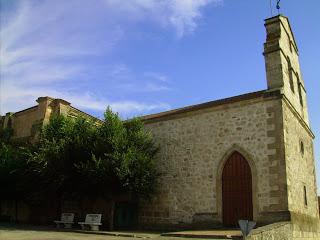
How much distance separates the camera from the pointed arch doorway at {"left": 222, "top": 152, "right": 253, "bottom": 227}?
1658 centimetres

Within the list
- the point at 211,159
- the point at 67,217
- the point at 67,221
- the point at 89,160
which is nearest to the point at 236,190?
the point at 211,159

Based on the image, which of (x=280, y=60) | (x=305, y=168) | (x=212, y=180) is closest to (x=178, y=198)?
(x=212, y=180)

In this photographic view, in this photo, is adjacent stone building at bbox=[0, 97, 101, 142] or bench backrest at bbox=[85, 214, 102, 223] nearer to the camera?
bench backrest at bbox=[85, 214, 102, 223]

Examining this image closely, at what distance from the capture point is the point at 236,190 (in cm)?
1698

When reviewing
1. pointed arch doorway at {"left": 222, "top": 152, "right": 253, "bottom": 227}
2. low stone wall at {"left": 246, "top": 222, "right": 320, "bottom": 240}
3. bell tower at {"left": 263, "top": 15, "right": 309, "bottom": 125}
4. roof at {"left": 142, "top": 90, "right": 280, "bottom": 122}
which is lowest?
low stone wall at {"left": 246, "top": 222, "right": 320, "bottom": 240}

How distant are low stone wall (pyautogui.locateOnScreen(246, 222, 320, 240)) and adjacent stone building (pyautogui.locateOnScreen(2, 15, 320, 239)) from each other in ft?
0.26

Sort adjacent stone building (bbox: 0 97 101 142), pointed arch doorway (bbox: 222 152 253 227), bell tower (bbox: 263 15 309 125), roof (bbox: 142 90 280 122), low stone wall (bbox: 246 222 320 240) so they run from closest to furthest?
low stone wall (bbox: 246 222 320 240), pointed arch doorway (bbox: 222 152 253 227), roof (bbox: 142 90 280 122), bell tower (bbox: 263 15 309 125), adjacent stone building (bbox: 0 97 101 142)

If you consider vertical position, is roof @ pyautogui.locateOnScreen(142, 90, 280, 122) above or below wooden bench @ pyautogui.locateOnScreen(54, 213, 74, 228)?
above

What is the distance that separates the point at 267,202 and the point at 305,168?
4.62 m

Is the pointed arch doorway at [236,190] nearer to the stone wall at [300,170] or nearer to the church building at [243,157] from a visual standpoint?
the church building at [243,157]

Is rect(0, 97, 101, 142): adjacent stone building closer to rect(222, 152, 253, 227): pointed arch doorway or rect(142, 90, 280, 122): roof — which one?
rect(142, 90, 280, 122): roof

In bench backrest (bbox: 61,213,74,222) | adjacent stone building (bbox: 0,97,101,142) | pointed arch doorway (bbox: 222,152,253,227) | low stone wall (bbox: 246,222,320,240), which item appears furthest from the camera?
adjacent stone building (bbox: 0,97,101,142)

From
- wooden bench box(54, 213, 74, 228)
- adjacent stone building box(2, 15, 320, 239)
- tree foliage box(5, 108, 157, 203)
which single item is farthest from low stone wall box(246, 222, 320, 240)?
wooden bench box(54, 213, 74, 228)

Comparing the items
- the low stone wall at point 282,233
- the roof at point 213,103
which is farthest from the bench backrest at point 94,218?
the low stone wall at point 282,233
